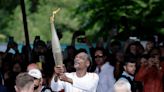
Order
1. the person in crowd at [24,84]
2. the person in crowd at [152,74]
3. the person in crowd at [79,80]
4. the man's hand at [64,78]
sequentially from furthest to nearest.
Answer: the person in crowd at [152,74]
the person in crowd at [79,80]
the man's hand at [64,78]
the person in crowd at [24,84]

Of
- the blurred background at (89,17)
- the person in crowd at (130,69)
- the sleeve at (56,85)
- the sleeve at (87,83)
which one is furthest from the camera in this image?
the blurred background at (89,17)

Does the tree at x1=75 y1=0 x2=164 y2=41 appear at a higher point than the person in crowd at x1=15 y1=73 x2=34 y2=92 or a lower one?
lower

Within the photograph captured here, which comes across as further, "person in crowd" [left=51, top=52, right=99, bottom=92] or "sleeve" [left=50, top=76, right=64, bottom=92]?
"person in crowd" [left=51, top=52, right=99, bottom=92]

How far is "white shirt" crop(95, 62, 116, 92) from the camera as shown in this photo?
33.2ft

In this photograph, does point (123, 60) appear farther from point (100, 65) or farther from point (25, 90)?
point (25, 90)

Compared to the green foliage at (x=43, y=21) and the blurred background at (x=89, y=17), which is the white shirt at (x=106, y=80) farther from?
the green foliage at (x=43, y=21)

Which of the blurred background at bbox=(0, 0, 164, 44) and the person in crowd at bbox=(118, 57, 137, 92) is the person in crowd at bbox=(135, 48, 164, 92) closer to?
the person in crowd at bbox=(118, 57, 137, 92)

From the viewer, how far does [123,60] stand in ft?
33.8

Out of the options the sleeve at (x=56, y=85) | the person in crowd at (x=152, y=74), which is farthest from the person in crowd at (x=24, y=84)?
the person in crowd at (x=152, y=74)

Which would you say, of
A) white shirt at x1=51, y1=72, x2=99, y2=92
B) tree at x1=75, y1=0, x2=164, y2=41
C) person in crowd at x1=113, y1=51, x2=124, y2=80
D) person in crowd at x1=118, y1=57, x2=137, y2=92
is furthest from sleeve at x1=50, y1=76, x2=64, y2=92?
tree at x1=75, y1=0, x2=164, y2=41

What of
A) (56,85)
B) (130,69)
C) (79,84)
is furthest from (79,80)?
(130,69)

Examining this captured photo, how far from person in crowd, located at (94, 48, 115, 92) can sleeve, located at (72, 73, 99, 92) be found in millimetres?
1271

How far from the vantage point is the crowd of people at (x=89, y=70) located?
8078 millimetres

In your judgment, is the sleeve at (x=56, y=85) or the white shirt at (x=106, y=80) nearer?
the sleeve at (x=56, y=85)
